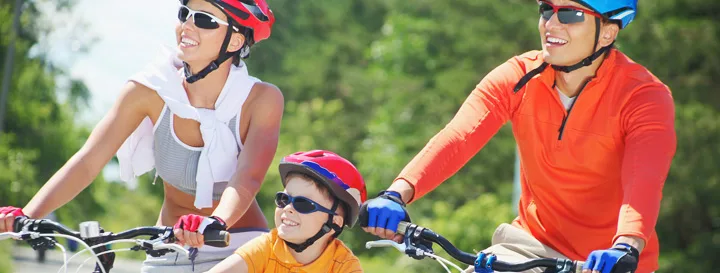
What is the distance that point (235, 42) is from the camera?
5055 mm

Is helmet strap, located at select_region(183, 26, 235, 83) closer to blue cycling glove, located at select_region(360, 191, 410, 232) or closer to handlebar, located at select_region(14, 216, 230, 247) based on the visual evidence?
handlebar, located at select_region(14, 216, 230, 247)

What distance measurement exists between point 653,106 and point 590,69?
319 millimetres

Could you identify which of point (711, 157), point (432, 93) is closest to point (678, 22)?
point (711, 157)

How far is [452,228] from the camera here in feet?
64.7

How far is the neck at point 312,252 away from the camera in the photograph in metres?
4.55

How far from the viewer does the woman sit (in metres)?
4.91

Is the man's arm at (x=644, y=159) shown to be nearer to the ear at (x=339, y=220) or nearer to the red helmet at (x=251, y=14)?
the ear at (x=339, y=220)

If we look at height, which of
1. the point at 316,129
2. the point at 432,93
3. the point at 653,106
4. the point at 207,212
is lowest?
the point at 316,129

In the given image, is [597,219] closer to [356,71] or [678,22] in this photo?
[678,22]

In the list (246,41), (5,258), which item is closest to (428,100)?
(5,258)

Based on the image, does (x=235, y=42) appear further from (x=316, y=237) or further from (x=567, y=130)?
(x=567, y=130)

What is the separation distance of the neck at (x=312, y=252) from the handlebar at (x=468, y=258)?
0.55m

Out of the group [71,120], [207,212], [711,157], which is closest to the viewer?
[207,212]

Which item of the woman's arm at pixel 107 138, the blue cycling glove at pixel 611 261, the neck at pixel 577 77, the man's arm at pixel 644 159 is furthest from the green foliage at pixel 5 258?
the blue cycling glove at pixel 611 261
